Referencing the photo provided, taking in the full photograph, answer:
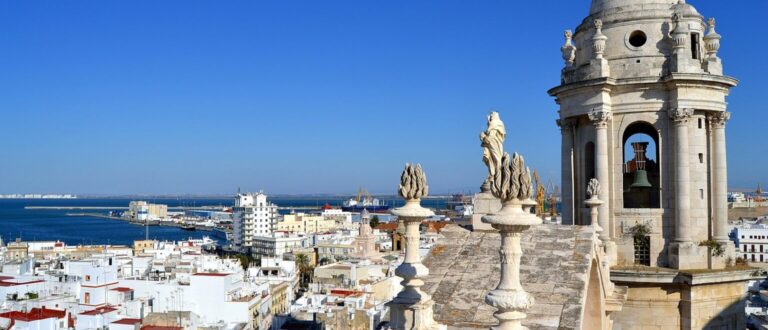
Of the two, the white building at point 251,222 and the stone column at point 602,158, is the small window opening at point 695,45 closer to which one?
the stone column at point 602,158

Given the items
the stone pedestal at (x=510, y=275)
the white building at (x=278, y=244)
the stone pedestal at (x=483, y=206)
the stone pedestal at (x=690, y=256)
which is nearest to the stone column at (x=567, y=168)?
the stone pedestal at (x=690, y=256)

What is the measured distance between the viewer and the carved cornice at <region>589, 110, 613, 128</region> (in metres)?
16.8

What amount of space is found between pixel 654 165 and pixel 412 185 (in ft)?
37.7

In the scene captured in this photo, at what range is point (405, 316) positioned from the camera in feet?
28.0

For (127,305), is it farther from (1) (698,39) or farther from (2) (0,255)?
(2) (0,255)

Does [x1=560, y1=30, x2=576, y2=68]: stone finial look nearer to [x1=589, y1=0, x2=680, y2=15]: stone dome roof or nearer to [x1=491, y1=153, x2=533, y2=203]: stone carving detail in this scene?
[x1=589, y1=0, x2=680, y2=15]: stone dome roof

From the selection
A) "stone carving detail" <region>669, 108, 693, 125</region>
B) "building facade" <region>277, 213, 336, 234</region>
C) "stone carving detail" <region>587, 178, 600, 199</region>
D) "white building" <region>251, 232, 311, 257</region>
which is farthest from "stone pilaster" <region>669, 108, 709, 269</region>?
"building facade" <region>277, 213, 336, 234</region>

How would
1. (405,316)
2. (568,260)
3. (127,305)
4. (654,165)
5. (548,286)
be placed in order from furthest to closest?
(127,305), (654,165), (568,260), (548,286), (405,316)

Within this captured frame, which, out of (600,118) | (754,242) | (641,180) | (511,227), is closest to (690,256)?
(641,180)

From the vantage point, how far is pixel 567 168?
17984 mm

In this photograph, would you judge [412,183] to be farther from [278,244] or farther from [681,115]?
[278,244]

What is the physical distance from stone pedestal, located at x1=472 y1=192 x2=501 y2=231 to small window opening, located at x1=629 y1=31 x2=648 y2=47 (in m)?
7.19

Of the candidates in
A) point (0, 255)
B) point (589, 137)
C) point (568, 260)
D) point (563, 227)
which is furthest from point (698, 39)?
point (0, 255)

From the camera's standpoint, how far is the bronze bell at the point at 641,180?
58.3ft
